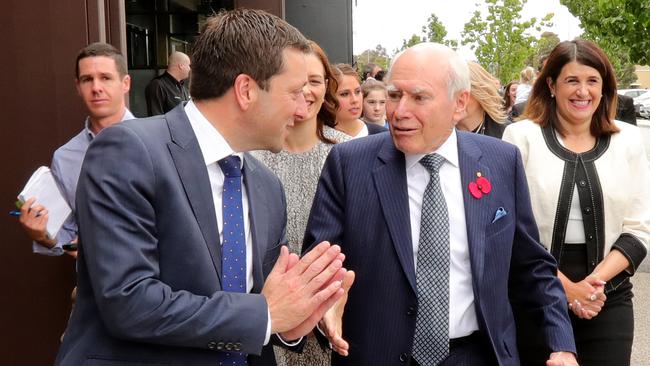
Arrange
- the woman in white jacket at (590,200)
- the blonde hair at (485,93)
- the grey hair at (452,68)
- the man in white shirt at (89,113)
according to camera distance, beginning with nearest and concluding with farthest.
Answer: the grey hair at (452,68) → the woman in white jacket at (590,200) → the man in white shirt at (89,113) → the blonde hair at (485,93)

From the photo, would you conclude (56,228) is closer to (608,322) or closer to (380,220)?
(380,220)

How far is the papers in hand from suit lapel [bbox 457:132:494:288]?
2161 millimetres

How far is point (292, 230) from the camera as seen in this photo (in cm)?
429

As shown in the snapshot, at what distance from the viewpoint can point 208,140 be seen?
247cm

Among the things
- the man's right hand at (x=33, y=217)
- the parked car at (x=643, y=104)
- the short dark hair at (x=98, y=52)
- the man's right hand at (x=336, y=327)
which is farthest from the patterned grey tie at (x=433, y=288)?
the parked car at (x=643, y=104)

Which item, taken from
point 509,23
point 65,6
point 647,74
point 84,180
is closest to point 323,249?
point 84,180

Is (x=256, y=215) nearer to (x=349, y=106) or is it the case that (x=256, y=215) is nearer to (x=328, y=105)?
(x=328, y=105)

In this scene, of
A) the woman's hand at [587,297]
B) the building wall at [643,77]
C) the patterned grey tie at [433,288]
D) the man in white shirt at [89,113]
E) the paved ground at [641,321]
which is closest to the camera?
the patterned grey tie at [433,288]

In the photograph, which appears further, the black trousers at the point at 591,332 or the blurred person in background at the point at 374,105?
the blurred person in background at the point at 374,105

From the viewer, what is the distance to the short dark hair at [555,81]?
169 inches

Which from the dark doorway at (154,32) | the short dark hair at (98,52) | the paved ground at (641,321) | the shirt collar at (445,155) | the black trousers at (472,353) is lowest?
the paved ground at (641,321)

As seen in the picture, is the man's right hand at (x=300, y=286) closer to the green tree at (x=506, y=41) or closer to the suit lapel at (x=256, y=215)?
the suit lapel at (x=256, y=215)

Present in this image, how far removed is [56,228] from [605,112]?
117 inches

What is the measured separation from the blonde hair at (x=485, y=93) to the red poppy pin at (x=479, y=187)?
257cm
